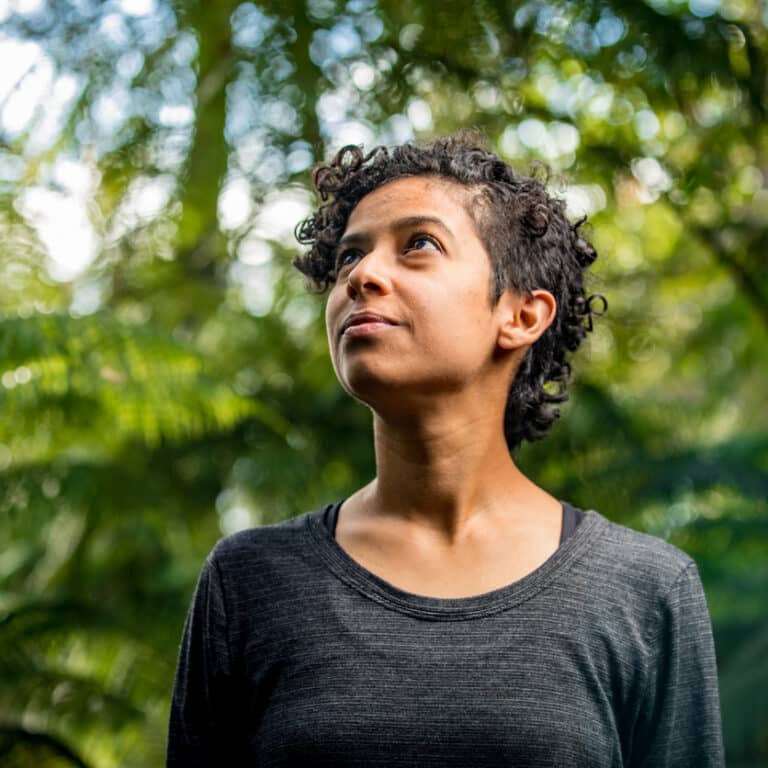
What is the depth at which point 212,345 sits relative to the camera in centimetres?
334

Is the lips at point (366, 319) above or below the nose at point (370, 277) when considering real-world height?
below

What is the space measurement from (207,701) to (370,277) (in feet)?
1.95

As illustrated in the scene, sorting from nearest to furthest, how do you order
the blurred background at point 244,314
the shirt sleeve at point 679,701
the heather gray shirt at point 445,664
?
1. the heather gray shirt at point 445,664
2. the shirt sleeve at point 679,701
3. the blurred background at point 244,314

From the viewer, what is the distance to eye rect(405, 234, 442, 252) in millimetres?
1301

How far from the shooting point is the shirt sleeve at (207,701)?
1.32m

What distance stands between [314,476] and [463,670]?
1.61 metres

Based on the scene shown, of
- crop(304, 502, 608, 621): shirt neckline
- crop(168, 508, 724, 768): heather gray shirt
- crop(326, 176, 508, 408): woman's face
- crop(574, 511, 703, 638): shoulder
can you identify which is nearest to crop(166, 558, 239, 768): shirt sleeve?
crop(168, 508, 724, 768): heather gray shirt

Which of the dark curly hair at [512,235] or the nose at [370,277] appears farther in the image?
the dark curly hair at [512,235]

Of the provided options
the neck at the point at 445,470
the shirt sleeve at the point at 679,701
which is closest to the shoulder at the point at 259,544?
the neck at the point at 445,470

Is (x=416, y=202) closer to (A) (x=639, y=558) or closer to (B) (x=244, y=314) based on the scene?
(A) (x=639, y=558)

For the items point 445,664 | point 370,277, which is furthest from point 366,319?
point 445,664

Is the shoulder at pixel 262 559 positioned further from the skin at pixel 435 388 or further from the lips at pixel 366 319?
the lips at pixel 366 319

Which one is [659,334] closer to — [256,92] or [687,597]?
[256,92]

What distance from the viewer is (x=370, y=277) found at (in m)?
1.26
